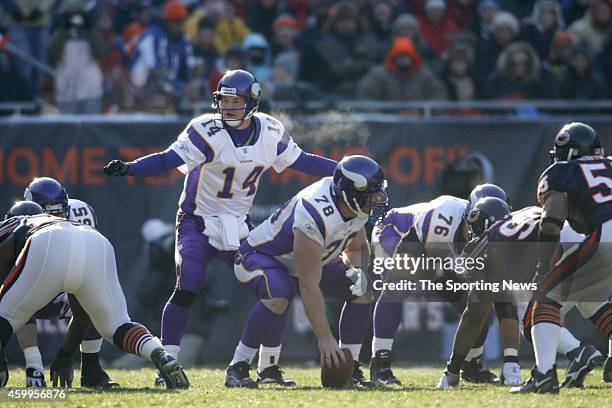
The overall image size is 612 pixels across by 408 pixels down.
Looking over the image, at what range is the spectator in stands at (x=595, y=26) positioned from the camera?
13.9 m

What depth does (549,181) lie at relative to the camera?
727 centimetres

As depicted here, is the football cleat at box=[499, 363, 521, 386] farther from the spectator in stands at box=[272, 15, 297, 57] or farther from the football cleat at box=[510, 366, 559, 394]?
the spectator in stands at box=[272, 15, 297, 57]

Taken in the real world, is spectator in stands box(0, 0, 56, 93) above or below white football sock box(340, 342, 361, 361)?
above

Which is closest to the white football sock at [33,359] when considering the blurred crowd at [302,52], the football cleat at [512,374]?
the football cleat at [512,374]

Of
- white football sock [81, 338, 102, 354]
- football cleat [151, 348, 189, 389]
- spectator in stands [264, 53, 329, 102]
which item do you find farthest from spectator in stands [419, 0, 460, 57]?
football cleat [151, 348, 189, 389]

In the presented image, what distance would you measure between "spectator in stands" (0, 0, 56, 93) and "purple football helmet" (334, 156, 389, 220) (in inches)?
283

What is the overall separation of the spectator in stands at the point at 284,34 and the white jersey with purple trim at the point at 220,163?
499 centimetres

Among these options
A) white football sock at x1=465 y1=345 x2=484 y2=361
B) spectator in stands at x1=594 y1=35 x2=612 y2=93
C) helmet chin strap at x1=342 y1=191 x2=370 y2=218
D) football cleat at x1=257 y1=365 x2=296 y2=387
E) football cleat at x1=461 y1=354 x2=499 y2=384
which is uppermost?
spectator in stands at x1=594 y1=35 x2=612 y2=93

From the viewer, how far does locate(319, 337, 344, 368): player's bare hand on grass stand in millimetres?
→ 7258

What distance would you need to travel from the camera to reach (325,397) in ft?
23.1

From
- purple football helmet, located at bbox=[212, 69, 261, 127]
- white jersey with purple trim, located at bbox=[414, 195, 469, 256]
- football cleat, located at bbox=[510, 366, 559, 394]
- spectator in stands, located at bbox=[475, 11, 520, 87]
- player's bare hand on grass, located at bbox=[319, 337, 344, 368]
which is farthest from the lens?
spectator in stands, located at bbox=[475, 11, 520, 87]

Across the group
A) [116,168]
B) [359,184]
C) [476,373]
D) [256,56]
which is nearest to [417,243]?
[476,373]

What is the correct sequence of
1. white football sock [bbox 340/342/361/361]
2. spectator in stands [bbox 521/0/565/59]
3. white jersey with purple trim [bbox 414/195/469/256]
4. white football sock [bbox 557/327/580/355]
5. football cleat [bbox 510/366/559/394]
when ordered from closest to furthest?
football cleat [bbox 510/366/559/394] < white football sock [bbox 340/342/361/361] < white jersey with purple trim [bbox 414/195/469/256] < white football sock [bbox 557/327/580/355] < spectator in stands [bbox 521/0/565/59]

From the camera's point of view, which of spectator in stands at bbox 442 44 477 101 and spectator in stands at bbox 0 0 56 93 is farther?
spectator in stands at bbox 0 0 56 93
